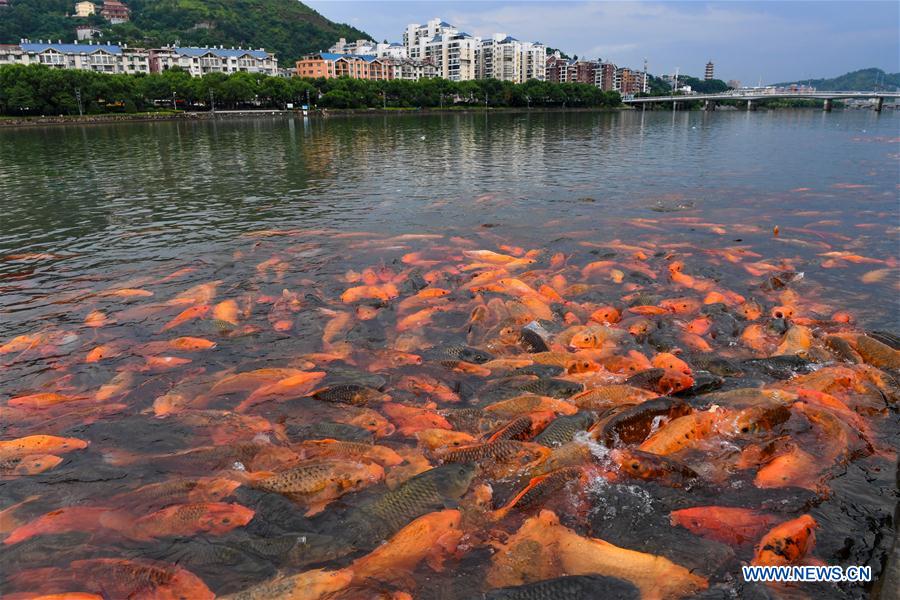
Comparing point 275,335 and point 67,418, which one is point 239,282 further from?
point 67,418

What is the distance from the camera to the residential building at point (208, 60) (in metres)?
166

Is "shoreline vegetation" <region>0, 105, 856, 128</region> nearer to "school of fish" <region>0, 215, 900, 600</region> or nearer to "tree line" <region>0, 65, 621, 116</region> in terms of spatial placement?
"tree line" <region>0, 65, 621, 116</region>

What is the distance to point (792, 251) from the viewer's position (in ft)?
58.5

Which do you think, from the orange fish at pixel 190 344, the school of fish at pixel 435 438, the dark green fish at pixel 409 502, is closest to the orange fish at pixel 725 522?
the school of fish at pixel 435 438

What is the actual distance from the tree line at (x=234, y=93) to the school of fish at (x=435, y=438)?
10608 cm

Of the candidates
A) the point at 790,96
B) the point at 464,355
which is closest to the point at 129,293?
the point at 464,355

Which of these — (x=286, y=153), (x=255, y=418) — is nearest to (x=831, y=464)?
(x=255, y=418)

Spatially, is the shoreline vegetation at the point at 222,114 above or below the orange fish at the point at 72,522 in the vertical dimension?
above

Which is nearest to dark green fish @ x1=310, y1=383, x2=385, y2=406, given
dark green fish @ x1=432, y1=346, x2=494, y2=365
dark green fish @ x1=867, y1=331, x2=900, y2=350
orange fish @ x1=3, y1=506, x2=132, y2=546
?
A: dark green fish @ x1=432, y1=346, x2=494, y2=365

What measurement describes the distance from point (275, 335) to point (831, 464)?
10.1m

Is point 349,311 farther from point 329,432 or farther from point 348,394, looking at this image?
point 329,432

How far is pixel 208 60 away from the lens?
172 metres

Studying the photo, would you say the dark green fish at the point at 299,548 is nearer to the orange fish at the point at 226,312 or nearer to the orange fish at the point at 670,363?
the orange fish at the point at 670,363

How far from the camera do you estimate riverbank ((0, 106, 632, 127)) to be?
297 ft
